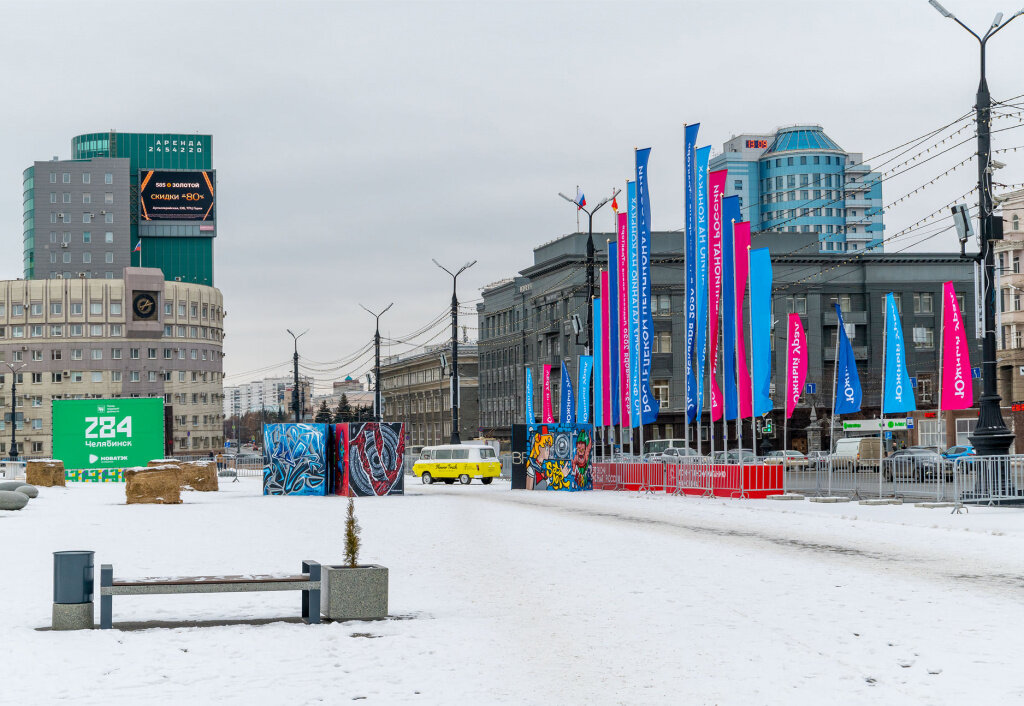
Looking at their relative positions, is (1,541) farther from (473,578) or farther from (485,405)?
(485,405)

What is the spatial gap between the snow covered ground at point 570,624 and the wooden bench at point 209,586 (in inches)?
12.7

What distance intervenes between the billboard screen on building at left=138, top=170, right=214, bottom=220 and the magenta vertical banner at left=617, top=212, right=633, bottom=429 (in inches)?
4730

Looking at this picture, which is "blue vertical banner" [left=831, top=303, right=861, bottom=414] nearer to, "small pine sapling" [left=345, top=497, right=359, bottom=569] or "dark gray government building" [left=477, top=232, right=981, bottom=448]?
"small pine sapling" [left=345, top=497, right=359, bottom=569]

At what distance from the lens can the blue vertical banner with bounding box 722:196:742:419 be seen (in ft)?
118

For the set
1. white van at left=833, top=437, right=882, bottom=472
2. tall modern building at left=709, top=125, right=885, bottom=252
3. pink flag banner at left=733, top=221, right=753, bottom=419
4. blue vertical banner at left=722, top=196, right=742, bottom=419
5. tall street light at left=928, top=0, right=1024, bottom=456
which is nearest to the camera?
tall street light at left=928, top=0, right=1024, bottom=456

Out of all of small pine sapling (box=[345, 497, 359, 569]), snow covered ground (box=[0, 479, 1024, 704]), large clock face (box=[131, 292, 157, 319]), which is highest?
large clock face (box=[131, 292, 157, 319])

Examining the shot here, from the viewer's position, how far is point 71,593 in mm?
10992

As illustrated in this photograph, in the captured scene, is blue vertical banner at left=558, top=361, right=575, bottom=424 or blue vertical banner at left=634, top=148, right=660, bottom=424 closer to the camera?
blue vertical banner at left=634, top=148, right=660, bottom=424

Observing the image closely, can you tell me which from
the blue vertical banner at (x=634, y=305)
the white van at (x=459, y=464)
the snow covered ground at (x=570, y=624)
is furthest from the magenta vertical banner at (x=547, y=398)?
the snow covered ground at (x=570, y=624)

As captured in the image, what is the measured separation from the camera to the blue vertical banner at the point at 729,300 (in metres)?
36.1

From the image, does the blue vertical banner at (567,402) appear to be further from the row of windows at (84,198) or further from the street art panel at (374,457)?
the row of windows at (84,198)

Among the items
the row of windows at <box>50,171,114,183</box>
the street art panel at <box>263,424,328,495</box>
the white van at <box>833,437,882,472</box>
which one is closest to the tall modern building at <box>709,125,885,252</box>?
the row of windows at <box>50,171,114,183</box>

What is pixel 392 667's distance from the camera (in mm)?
9414

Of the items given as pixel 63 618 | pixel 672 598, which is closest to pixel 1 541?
pixel 63 618
